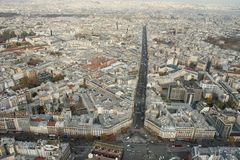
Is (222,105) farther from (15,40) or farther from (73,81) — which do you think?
(15,40)

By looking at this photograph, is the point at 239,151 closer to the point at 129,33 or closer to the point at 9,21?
Answer: the point at 129,33

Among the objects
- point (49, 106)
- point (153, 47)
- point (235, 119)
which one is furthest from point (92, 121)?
point (153, 47)

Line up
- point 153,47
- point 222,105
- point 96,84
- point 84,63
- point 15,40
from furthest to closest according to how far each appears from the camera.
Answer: point 15,40 < point 153,47 < point 84,63 < point 96,84 < point 222,105

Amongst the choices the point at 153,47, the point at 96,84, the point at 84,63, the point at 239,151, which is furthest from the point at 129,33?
the point at 239,151

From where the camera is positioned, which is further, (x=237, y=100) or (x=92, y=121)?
(x=237, y=100)

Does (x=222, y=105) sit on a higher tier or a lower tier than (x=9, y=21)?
lower

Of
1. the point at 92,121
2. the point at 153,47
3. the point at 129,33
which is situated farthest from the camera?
Answer: the point at 129,33
